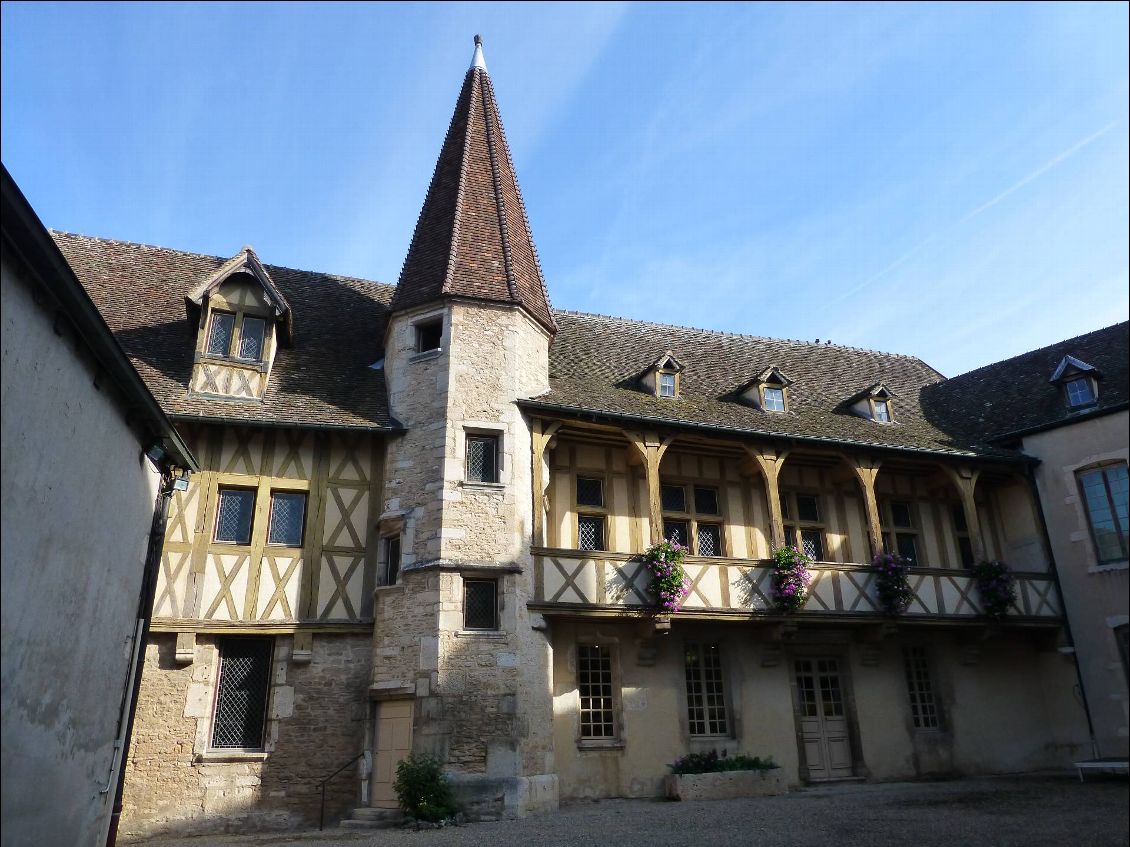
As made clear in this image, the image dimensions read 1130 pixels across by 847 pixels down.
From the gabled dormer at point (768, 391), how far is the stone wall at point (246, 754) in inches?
299

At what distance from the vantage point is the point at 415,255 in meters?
13.5

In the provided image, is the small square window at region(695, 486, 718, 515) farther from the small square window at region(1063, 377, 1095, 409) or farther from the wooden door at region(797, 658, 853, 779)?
the small square window at region(1063, 377, 1095, 409)

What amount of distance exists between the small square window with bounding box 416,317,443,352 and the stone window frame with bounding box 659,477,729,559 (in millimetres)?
4139

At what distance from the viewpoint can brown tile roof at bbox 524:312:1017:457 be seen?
13.0 m

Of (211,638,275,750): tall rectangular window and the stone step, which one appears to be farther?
(211,638,275,750): tall rectangular window

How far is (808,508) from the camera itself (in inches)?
563

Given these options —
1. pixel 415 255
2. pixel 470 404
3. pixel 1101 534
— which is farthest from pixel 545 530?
pixel 1101 534

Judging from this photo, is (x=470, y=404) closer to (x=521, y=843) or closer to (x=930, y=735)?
(x=521, y=843)

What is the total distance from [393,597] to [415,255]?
566cm

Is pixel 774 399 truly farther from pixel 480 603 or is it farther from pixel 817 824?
pixel 817 824

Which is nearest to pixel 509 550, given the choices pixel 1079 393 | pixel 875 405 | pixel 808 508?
pixel 808 508

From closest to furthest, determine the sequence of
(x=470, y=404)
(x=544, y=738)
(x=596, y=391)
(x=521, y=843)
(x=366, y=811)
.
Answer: (x=521, y=843)
(x=366, y=811)
(x=544, y=738)
(x=470, y=404)
(x=596, y=391)

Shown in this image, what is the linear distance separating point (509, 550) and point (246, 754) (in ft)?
13.1

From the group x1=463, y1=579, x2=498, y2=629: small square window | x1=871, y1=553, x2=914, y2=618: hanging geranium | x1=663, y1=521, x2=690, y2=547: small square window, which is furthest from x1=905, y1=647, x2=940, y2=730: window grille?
x1=463, y1=579, x2=498, y2=629: small square window
